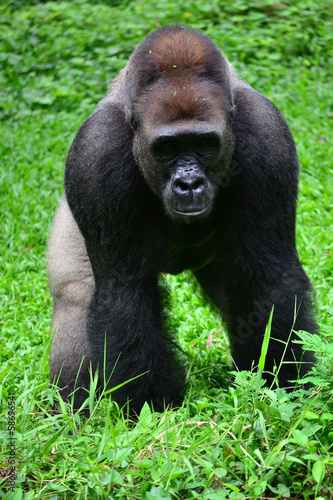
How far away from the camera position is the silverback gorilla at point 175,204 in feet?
12.0

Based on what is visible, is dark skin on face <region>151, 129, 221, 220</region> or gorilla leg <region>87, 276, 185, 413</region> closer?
dark skin on face <region>151, 129, 221, 220</region>

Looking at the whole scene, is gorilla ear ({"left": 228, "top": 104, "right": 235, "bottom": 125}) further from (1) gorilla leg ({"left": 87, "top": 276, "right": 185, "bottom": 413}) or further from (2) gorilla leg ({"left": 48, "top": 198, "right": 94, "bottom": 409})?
(2) gorilla leg ({"left": 48, "top": 198, "right": 94, "bottom": 409})

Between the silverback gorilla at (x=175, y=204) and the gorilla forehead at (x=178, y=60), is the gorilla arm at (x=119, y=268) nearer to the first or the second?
the silverback gorilla at (x=175, y=204)

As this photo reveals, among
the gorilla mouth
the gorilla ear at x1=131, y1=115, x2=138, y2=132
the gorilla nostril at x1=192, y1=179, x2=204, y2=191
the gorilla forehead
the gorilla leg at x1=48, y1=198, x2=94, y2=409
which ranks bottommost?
the gorilla leg at x1=48, y1=198, x2=94, y2=409

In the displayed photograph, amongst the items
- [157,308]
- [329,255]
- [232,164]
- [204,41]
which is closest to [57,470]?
[157,308]

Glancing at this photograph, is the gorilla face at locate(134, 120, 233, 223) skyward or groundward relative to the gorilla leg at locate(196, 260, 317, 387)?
skyward

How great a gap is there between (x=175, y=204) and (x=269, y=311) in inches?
36.1

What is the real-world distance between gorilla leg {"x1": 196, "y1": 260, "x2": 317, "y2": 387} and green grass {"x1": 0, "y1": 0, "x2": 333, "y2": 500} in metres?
0.22

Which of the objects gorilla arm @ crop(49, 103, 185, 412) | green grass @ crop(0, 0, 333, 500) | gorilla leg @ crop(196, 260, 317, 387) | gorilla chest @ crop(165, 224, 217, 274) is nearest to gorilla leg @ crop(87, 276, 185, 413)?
gorilla arm @ crop(49, 103, 185, 412)

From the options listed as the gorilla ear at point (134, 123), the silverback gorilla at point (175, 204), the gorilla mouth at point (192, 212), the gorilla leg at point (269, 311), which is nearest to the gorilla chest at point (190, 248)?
the silverback gorilla at point (175, 204)

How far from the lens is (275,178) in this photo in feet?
12.5

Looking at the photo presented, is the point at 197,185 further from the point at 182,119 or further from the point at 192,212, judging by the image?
the point at 182,119

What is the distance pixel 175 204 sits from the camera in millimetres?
3625

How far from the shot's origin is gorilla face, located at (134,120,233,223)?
355 centimetres
